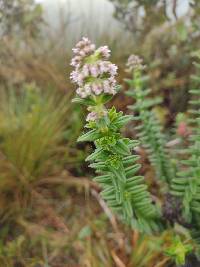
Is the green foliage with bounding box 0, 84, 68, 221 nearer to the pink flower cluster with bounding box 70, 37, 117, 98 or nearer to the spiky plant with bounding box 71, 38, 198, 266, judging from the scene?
the spiky plant with bounding box 71, 38, 198, 266

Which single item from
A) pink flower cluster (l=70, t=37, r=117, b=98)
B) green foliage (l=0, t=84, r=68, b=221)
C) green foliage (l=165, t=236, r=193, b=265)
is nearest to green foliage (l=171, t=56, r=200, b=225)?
green foliage (l=165, t=236, r=193, b=265)

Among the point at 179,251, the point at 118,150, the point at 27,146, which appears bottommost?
the point at 179,251

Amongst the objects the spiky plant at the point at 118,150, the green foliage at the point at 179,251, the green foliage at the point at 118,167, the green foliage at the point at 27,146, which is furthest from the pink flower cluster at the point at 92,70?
the green foliage at the point at 27,146

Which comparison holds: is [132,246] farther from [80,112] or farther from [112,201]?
[80,112]

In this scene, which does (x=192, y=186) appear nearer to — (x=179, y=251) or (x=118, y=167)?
(x=179, y=251)

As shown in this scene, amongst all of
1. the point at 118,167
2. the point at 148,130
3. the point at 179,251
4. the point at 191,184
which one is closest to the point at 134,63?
the point at 148,130

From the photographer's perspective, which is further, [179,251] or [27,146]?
[27,146]
